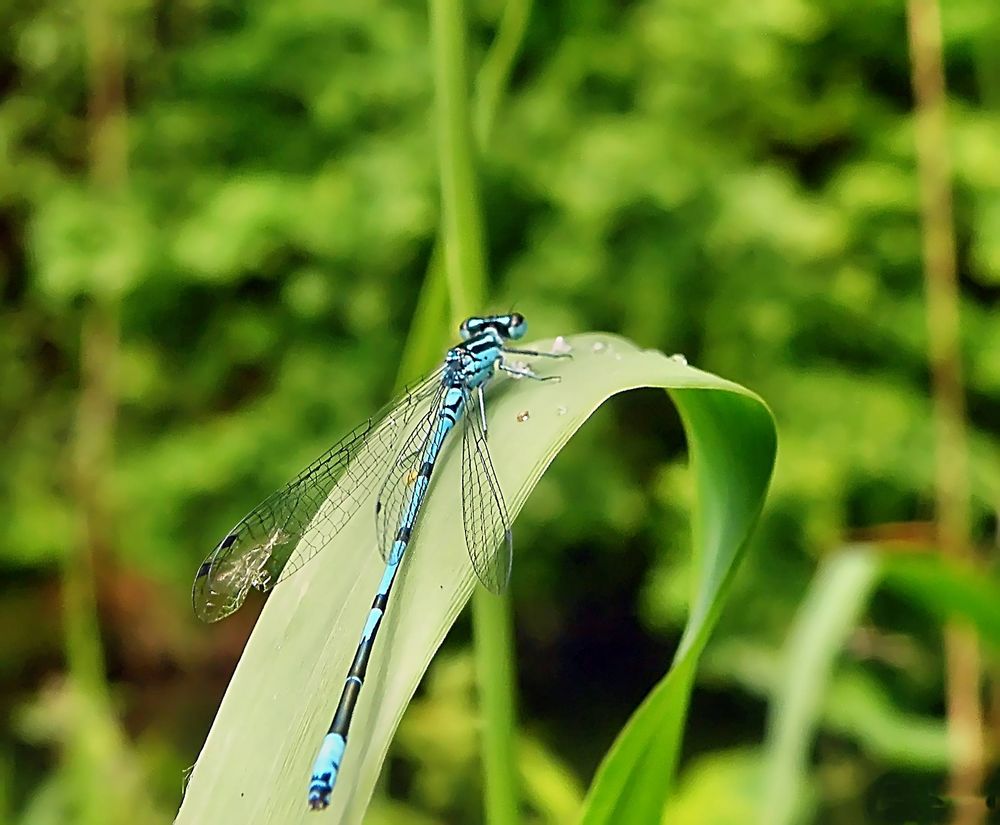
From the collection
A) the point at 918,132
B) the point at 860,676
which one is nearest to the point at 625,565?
the point at 860,676

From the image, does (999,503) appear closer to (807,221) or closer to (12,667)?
(807,221)

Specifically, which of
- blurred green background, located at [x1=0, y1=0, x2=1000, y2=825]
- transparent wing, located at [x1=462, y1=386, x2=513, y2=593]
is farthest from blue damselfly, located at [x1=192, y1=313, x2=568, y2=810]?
blurred green background, located at [x1=0, y1=0, x2=1000, y2=825]

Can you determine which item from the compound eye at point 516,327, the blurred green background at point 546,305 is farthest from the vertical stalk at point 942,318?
the compound eye at point 516,327

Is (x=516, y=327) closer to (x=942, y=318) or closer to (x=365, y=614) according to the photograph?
(x=365, y=614)

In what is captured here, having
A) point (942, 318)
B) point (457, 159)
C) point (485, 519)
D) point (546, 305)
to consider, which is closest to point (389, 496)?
point (485, 519)

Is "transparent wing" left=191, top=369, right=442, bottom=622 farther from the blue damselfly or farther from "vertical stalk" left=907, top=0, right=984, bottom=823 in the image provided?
"vertical stalk" left=907, top=0, right=984, bottom=823
